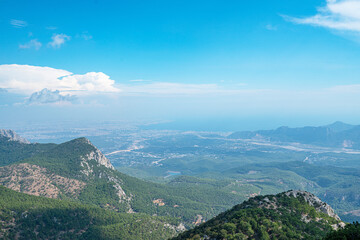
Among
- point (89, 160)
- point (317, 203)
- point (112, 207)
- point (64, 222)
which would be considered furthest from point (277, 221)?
point (89, 160)

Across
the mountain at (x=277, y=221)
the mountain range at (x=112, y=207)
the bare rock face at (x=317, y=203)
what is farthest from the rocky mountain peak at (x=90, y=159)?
the bare rock face at (x=317, y=203)

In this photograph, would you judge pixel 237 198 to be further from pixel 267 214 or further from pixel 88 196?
pixel 267 214

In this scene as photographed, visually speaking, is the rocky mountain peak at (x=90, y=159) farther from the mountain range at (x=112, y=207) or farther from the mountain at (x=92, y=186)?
the mountain range at (x=112, y=207)

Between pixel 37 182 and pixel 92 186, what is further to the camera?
pixel 92 186

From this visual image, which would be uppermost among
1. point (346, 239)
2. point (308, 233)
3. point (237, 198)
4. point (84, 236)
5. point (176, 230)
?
point (346, 239)

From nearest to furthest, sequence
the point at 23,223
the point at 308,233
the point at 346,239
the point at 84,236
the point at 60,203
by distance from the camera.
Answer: the point at 346,239
the point at 308,233
the point at 23,223
the point at 84,236
the point at 60,203

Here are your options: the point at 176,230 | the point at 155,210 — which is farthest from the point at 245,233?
the point at 155,210

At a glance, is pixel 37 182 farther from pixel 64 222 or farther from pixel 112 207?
pixel 64 222
